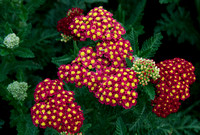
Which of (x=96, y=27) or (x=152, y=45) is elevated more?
(x=96, y=27)

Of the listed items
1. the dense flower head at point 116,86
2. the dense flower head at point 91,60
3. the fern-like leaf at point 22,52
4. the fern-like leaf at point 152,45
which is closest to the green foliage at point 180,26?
the fern-like leaf at point 152,45

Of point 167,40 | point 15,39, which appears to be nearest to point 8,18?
point 15,39

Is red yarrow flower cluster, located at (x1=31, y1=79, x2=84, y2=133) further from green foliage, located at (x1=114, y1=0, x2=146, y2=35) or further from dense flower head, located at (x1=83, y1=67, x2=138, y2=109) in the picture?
green foliage, located at (x1=114, y1=0, x2=146, y2=35)

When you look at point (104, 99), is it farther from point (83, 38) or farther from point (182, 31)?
point (182, 31)

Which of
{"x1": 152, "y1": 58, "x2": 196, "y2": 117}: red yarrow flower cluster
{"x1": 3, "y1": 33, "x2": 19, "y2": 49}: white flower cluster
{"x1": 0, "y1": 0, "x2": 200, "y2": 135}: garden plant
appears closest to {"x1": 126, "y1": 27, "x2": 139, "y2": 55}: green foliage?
{"x1": 0, "y1": 0, "x2": 200, "y2": 135}: garden plant

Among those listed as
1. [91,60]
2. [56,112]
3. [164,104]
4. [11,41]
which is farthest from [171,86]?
[11,41]

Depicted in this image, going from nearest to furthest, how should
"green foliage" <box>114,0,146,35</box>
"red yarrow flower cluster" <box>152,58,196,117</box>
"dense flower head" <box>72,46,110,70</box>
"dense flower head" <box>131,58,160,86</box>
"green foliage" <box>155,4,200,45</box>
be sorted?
1. "dense flower head" <box>131,58,160,86</box>
2. "red yarrow flower cluster" <box>152,58,196,117</box>
3. "dense flower head" <box>72,46,110,70</box>
4. "green foliage" <box>114,0,146,35</box>
5. "green foliage" <box>155,4,200,45</box>

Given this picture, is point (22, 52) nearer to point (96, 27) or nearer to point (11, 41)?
point (11, 41)
